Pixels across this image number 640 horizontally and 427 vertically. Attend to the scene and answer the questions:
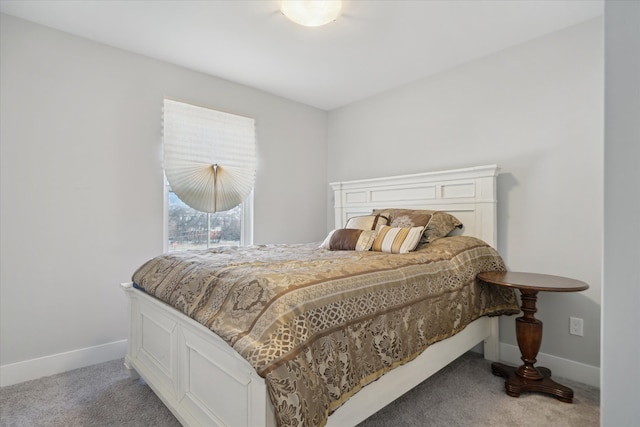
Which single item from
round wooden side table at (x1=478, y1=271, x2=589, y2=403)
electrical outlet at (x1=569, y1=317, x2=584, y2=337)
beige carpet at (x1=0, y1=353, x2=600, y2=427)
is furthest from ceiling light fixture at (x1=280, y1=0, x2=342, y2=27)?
electrical outlet at (x1=569, y1=317, x2=584, y2=337)

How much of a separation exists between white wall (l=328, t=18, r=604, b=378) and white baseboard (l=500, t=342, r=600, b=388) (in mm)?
11

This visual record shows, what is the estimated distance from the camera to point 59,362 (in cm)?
239

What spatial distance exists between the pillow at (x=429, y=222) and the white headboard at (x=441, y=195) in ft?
0.46

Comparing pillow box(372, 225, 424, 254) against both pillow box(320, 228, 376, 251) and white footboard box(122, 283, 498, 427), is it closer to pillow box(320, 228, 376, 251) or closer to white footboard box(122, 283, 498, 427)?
pillow box(320, 228, 376, 251)

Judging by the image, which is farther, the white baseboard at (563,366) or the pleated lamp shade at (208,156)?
the pleated lamp shade at (208,156)

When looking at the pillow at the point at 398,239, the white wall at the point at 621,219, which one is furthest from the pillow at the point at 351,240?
the white wall at the point at 621,219

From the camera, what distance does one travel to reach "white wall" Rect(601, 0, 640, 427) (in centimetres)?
45

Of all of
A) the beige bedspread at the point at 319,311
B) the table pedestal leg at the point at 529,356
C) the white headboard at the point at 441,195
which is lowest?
the table pedestal leg at the point at 529,356

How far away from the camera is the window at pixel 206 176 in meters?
2.98

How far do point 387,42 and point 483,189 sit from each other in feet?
4.70

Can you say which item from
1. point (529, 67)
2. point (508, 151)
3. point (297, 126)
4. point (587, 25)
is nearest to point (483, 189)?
point (508, 151)

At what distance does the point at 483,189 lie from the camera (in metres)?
2.63

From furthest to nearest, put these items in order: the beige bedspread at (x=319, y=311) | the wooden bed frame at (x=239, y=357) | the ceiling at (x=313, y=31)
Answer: the ceiling at (x=313, y=31)
the wooden bed frame at (x=239, y=357)
the beige bedspread at (x=319, y=311)

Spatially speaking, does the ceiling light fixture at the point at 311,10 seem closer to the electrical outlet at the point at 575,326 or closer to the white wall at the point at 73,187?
the white wall at the point at 73,187
